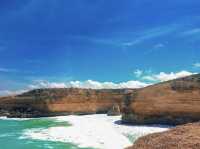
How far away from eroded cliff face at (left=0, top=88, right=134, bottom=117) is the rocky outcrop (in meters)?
51.0

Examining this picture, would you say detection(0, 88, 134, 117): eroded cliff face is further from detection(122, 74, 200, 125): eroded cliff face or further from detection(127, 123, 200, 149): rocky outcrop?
detection(127, 123, 200, 149): rocky outcrop

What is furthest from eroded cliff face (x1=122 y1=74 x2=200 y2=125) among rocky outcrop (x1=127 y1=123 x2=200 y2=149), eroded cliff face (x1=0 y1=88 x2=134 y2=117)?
eroded cliff face (x1=0 y1=88 x2=134 y2=117)

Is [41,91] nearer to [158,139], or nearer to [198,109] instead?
[198,109]

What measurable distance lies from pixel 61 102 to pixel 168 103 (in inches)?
1394

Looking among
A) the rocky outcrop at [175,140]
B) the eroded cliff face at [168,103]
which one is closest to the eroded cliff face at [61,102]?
the eroded cliff face at [168,103]

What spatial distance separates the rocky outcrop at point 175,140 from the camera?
1023 cm

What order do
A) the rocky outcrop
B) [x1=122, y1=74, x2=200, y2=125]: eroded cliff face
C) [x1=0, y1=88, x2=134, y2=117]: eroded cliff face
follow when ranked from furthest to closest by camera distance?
[x1=0, y1=88, x2=134, y2=117]: eroded cliff face < [x1=122, y1=74, x2=200, y2=125]: eroded cliff face < the rocky outcrop

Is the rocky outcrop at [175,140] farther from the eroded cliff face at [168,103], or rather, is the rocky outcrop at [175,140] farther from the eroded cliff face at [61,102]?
the eroded cliff face at [61,102]

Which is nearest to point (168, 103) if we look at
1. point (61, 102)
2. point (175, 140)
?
point (175, 140)

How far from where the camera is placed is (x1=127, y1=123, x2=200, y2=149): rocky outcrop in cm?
1023

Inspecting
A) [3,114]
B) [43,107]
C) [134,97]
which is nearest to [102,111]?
[43,107]

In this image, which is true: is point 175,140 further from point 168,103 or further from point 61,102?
point 61,102

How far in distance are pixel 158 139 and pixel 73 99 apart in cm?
5375

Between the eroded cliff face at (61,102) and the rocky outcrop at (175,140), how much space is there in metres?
51.0
